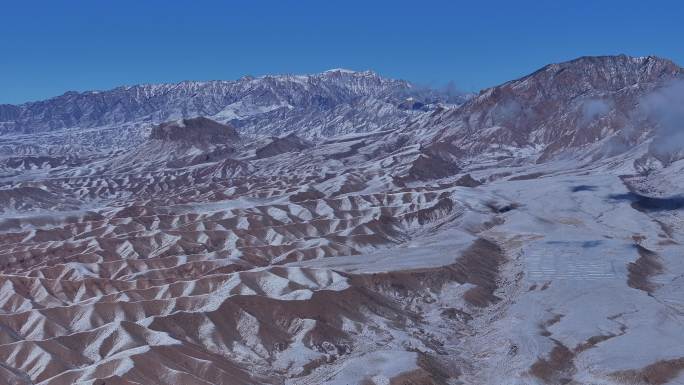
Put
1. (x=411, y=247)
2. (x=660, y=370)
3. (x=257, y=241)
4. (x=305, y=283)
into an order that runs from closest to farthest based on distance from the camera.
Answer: (x=660, y=370), (x=305, y=283), (x=411, y=247), (x=257, y=241)

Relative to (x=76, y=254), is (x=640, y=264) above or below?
below

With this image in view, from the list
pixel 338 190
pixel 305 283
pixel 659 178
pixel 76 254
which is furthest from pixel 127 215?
pixel 659 178

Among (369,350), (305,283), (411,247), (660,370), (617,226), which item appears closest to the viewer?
(660,370)

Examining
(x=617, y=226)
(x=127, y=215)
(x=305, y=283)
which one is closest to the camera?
(x=305, y=283)

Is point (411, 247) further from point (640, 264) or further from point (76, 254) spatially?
point (76, 254)

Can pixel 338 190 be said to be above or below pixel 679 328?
above

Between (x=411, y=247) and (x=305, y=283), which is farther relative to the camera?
(x=411, y=247)

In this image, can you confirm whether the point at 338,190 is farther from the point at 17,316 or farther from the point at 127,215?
the point at 17,316

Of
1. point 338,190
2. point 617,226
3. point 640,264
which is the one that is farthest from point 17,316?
point 338,190

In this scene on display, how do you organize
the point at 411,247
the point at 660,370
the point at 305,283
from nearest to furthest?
the point at 660,370
the point at 305,283
the point at 411,247
